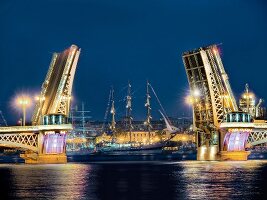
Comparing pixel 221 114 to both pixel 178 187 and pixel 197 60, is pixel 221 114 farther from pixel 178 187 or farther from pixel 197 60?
pixel 178 187

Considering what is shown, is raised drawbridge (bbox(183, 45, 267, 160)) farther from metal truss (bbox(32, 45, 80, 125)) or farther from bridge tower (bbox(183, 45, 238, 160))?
metal truss (bbox(32, 45, 80, 125))

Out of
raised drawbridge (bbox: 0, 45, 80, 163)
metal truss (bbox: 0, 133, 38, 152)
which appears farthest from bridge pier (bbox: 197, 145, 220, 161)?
metal truss (bbox: 0, 133, 38, 152)

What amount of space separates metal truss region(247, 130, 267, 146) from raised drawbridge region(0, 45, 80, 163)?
2820 cm

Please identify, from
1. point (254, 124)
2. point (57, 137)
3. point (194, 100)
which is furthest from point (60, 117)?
point (254, 124)

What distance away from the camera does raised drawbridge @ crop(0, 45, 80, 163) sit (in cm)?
9350

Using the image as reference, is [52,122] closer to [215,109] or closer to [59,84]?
[59,84]

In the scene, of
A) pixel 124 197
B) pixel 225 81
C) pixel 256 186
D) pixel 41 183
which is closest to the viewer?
pixel 124 197

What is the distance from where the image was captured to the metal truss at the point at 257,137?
99.8 m

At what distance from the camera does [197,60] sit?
306 ft

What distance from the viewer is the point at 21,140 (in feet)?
319

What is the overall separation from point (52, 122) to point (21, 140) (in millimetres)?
6789

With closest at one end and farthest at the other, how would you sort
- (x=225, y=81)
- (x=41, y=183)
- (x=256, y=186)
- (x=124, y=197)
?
(x=124, y=197)
(x=256, y=186)
(x=41, y=183)
(x=225, y=81)

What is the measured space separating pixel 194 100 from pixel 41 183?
179 ft

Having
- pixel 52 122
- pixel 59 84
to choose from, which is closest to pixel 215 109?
pixel 59 84
